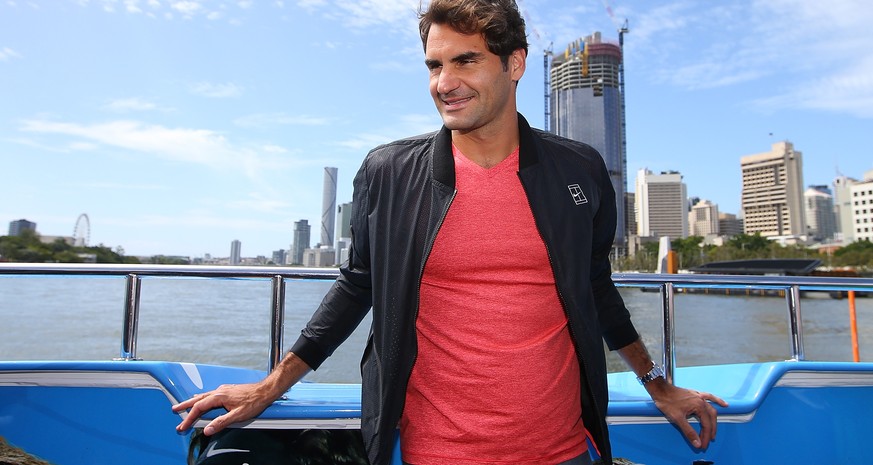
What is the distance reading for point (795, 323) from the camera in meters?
2.44

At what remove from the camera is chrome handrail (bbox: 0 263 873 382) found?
219 centimetres

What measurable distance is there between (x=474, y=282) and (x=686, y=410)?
1033mm

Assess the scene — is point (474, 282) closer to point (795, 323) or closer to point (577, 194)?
point (577, 194)

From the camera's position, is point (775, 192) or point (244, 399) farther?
point (775, 192)

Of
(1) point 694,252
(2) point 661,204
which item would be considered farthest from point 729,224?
(1) point 694,252

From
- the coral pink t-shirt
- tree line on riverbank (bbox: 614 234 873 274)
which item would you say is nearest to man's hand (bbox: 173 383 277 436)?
the coral pink t-shirt

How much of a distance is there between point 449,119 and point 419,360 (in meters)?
0.56

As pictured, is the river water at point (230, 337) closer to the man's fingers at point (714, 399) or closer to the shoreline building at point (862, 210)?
the man's fingers at point (714, 399)

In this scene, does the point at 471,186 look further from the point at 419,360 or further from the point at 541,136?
the point at 419,360

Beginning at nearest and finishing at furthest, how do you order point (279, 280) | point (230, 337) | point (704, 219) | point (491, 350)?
point (491, 350), point (279, 280), point (230, 337), point (704, 219)

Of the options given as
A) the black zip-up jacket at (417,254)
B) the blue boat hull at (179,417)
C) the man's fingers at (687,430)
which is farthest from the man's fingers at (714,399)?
the black zip-up jacket at (417,254)

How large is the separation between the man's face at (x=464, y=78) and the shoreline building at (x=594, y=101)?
400 ft

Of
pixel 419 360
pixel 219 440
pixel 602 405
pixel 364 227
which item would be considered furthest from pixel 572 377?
pixel 219 440

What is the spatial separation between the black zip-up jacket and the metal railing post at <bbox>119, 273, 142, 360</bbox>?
3.98ft
